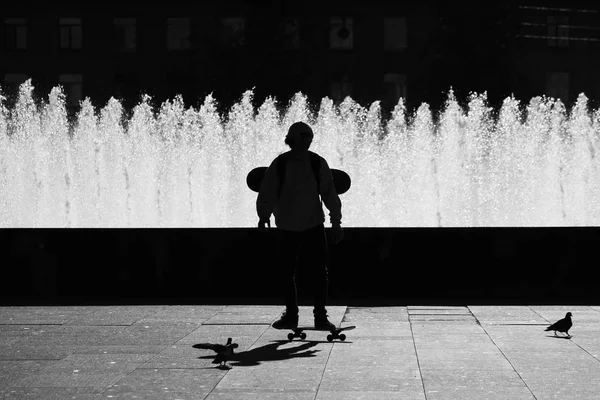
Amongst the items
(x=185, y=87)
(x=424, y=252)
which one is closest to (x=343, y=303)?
(x=424, y=252)

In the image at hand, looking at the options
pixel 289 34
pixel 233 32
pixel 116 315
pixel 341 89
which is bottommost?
pixel 116 315

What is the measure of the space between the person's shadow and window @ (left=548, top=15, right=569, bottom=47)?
5302 centimetres

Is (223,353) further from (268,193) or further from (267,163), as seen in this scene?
(267,163)

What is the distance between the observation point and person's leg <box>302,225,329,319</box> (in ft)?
31.0

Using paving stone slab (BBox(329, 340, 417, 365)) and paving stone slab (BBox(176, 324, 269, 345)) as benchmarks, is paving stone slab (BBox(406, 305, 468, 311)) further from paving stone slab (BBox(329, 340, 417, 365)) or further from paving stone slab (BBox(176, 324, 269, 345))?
paving stone slab (BBox(329, 340, 417, 365))

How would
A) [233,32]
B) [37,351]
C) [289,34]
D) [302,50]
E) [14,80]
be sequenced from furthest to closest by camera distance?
[14,80] → [233,32] → [302,50] → [289,34] → [37,351]

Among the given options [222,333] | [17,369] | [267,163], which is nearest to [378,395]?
[17,369]

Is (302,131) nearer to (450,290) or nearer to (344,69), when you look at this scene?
(450,290)

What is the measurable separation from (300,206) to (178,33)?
5262 cm

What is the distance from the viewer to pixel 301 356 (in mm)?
8344

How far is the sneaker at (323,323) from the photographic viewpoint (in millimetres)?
9234

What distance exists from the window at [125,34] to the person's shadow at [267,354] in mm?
53375

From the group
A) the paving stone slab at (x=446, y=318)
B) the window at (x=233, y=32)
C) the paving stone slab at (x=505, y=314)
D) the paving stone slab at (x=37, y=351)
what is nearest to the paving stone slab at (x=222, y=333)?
the paving stone slab at (x=37, y=351)

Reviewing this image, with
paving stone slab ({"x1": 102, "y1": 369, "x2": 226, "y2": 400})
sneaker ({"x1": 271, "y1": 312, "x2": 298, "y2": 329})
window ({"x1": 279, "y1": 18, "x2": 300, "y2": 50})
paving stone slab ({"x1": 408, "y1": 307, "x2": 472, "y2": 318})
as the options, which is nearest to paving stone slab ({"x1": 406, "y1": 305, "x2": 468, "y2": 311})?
paving stone slab ({"x1": 408, "y1": 307, "x2": 472, "y2": 318})
